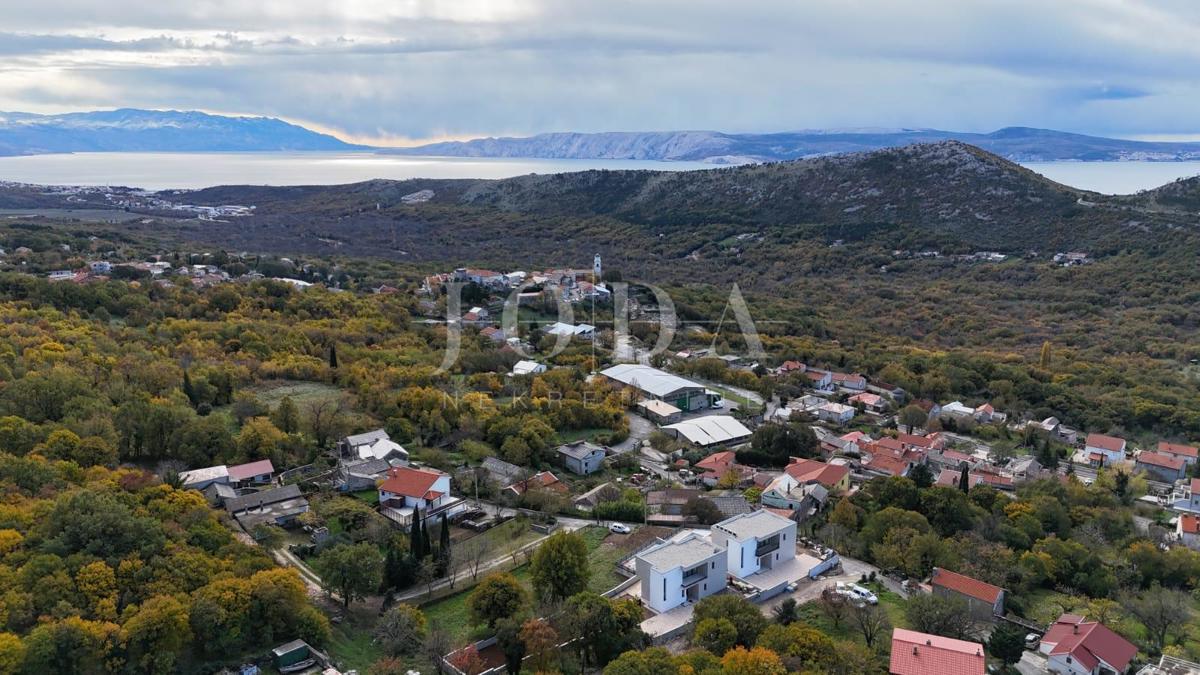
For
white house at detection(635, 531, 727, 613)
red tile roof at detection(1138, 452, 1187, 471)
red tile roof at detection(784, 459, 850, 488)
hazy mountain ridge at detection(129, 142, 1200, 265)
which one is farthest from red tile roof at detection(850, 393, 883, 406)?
hazy mountain ridge at detection(129, 142, 1200, 265)

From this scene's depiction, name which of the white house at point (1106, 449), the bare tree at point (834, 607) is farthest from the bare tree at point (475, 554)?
the white house at point (1106, 449)

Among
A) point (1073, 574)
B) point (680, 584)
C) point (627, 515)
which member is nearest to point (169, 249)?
point (627, 515)

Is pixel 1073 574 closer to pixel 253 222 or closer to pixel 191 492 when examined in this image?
pixel 191 492

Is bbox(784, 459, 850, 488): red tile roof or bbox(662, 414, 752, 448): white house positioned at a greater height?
bbox(784, 459, 850, 488): red tile roof

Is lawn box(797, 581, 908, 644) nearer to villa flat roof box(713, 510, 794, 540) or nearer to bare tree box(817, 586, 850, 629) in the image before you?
bare tree box(817, 586, 850, 629)

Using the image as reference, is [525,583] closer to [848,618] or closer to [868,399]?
[848,618]

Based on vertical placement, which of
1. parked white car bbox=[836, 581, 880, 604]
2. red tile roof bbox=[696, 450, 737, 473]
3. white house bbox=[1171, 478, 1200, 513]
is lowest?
white house bbox=[1171, 478, 1200, 513]
